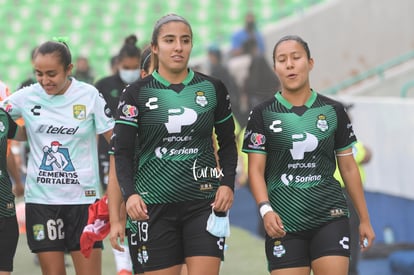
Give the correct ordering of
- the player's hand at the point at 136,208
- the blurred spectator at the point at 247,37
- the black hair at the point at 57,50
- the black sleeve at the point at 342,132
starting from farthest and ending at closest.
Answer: the blurred spectator at the point at 247,37 → the black hair at the point at 57,50 → the black sleeve at the point at 342,132 → the player's hand at the point at 136,208

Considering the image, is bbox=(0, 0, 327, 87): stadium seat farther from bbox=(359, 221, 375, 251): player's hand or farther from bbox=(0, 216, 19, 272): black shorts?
bbox=(359, 221, 375, 251): player's hand

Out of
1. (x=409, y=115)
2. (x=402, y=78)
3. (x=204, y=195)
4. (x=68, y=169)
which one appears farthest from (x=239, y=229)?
(x=204, y=195)

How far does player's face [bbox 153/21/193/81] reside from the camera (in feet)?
19.3

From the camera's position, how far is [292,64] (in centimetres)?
613

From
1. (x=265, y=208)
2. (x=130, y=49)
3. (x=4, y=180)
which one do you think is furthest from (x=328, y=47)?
(x=265, y=208)

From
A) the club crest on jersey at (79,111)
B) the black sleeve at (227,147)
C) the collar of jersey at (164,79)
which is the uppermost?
the collar of jersey at (164,79)

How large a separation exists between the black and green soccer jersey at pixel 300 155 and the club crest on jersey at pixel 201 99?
385mm

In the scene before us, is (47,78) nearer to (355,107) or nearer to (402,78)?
(355,107)

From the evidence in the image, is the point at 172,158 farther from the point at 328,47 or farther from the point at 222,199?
the point at 328,47

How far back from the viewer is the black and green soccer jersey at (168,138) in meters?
5.92

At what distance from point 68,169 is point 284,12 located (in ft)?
45.8

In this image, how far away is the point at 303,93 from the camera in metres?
6.26

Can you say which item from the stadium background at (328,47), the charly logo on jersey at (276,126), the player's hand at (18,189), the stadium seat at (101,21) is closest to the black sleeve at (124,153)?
the charly logo on jersey at (276,126)

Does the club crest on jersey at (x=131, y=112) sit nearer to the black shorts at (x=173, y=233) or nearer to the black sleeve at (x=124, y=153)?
the black sleeve at (x=124, y=153)
